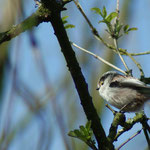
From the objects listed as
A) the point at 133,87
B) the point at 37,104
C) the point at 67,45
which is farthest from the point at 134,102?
the point at 37,104

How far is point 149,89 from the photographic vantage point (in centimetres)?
343

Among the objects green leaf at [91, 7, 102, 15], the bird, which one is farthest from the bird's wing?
green leaf at [91, 7, 102, 15]

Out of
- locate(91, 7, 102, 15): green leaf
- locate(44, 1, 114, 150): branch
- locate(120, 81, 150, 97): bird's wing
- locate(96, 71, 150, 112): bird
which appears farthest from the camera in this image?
locate(96, 71, 150, 112): bird

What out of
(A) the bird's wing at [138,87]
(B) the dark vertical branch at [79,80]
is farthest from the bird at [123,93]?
(B) the dark vertical branch at [79,80]

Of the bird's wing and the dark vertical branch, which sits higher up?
the bird's wing

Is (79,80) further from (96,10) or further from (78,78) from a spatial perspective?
(96,10)

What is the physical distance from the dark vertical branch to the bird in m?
1.52

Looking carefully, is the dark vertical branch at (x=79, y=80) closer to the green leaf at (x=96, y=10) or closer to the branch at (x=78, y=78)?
the branch at (x=78, y=78)

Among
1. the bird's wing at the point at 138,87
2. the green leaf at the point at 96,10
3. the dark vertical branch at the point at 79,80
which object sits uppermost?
the green leaf at the point at 96,10

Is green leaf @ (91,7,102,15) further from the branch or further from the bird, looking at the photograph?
the bird

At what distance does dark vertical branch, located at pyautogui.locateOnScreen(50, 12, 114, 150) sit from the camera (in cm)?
182

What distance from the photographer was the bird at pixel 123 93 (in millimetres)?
3699

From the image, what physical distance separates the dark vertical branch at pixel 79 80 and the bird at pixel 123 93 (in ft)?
4.99

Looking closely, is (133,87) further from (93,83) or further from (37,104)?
(37,104)
